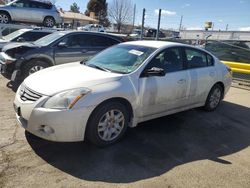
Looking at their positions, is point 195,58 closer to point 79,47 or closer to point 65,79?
point 65,79

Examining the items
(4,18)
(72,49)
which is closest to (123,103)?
(72,49)

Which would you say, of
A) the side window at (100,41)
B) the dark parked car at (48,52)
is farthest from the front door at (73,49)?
the side window at (100,41)

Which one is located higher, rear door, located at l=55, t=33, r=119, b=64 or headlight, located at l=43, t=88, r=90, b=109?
rear door, located at l=55, t=33, r=119, b=64

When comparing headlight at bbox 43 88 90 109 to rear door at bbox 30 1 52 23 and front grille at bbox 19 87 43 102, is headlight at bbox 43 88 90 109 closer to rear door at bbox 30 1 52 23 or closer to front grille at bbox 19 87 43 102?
front grille at bbox 19 87 43 102

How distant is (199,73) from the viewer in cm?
533

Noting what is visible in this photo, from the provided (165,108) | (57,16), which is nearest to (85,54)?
(165,108)

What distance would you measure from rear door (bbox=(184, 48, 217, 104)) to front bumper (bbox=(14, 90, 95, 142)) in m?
2.43

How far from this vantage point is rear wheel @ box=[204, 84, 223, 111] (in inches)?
232

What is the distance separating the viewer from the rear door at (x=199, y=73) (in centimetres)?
519

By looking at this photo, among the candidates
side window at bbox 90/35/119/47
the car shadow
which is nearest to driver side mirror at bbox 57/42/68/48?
side window at bbox 90/35/119/47

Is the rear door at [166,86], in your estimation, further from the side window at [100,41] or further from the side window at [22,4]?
the side window at [22,4]

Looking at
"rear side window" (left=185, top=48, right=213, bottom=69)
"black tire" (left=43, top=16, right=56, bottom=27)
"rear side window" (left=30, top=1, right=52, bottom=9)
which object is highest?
"rear side window" (left=30, top=1, right=52, bottom=9)

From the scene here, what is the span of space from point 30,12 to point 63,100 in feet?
41.3

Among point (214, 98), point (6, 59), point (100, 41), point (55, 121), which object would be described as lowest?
point (214, 98)
